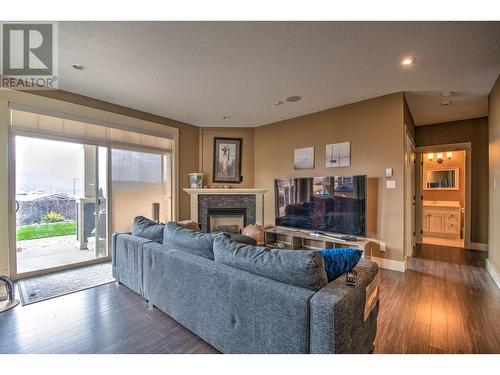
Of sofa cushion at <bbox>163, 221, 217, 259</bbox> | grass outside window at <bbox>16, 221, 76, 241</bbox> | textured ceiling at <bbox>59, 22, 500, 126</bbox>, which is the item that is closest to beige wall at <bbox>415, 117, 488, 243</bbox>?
textured ceiling at <bbox>59, 22, 500, 126</bbox>

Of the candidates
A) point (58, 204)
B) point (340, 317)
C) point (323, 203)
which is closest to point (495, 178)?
point (323, 203)

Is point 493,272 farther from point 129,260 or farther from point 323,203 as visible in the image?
point 129,260

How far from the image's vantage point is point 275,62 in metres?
2.46

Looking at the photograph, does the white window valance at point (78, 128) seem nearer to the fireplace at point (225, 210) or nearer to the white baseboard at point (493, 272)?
the fireplace at point (225, 210)

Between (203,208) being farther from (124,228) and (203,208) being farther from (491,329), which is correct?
(491,329)

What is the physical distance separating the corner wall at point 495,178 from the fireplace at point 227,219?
3770mm

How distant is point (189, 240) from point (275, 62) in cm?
202

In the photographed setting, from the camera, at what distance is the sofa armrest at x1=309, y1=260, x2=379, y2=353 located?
105 centimetres

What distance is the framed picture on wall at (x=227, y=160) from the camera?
16.9ft

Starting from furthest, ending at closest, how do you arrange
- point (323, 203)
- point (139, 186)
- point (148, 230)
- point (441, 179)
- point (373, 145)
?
point (441, 179) < point (139, 186) < point (323, 203) < point (373, 145) < point (148, 230)

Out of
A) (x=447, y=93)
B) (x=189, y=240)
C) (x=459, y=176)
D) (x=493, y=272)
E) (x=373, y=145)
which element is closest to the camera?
(x=189, y=240)
